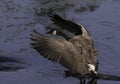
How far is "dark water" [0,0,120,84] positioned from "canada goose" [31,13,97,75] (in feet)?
0.95


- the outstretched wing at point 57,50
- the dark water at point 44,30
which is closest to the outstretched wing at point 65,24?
the dark water at point 44,30

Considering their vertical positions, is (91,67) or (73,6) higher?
(73,6)

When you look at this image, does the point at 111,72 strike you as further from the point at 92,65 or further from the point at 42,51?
the point at 42,51

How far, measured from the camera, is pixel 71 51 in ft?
27.5

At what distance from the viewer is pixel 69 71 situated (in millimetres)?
8953

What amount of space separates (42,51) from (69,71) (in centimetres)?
98

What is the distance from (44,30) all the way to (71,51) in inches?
97.9

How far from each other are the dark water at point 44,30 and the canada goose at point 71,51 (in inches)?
11.4

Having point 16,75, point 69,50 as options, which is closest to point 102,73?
point 69,50

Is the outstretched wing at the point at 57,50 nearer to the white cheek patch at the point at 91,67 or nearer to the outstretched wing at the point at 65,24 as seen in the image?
the white cheek patch at the point at 91,67

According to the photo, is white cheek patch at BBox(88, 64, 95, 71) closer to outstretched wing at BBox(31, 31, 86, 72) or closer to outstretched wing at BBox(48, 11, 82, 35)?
outstretched wing at BBox(31, 31, 86, 72)

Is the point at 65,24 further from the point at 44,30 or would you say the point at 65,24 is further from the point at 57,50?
the point at 44,30

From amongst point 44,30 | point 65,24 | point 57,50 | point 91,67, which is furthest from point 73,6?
point 57,50

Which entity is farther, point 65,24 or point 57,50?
point 65,24
